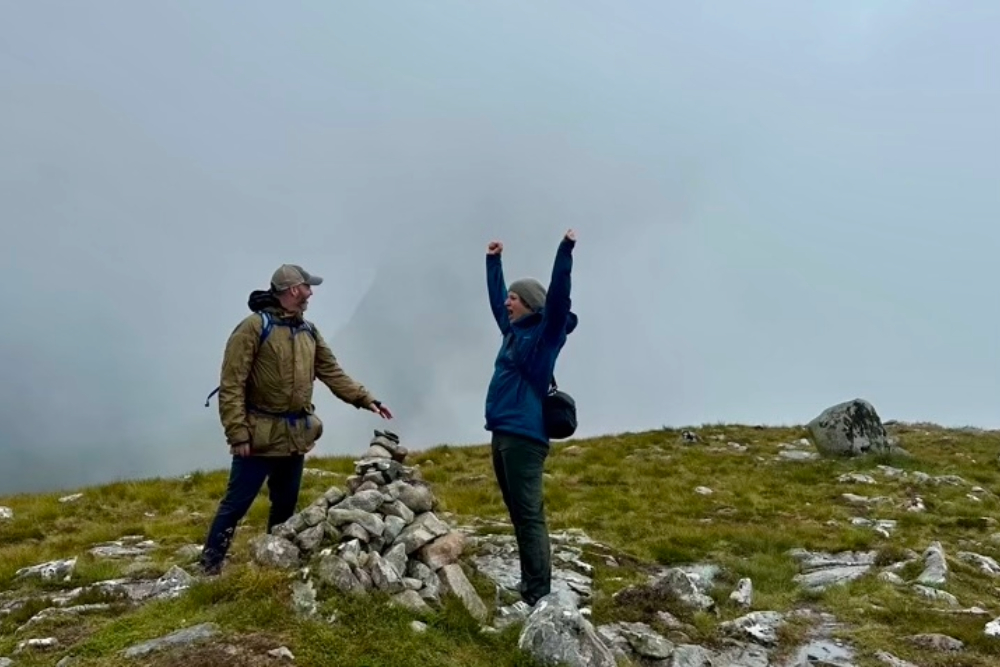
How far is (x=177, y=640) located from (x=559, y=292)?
453 centimetres

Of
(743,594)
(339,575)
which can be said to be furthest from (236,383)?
(743,594)

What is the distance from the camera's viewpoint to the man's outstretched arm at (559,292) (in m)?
7.54

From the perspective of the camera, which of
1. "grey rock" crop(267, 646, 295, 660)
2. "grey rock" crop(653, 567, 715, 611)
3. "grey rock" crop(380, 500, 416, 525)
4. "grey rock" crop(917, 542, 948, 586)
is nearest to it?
"grey rock" crop(267, 646, 295, 660)

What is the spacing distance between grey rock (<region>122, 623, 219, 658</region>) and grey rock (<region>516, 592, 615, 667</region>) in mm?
2695

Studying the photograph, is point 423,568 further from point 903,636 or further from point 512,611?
point 903,636

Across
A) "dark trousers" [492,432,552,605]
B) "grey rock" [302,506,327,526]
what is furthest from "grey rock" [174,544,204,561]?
"dark trousers" [492,432,552,605]

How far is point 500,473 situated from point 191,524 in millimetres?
7929

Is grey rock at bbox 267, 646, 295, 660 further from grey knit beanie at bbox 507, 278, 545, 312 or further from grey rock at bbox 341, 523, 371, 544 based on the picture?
grey knit beanie at bbox 507, 278, 545, 312

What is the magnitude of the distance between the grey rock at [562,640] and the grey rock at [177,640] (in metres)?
2.70

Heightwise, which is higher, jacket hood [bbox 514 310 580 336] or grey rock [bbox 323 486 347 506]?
jacket hood [bbox 514 310 580 336]

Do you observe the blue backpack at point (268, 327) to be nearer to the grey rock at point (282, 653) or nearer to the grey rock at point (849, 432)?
the grey rock at point (282, 653)

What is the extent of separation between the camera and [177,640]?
6.56 meters

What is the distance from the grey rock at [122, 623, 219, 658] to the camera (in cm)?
646

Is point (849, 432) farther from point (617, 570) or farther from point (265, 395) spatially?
point (265, 395)
